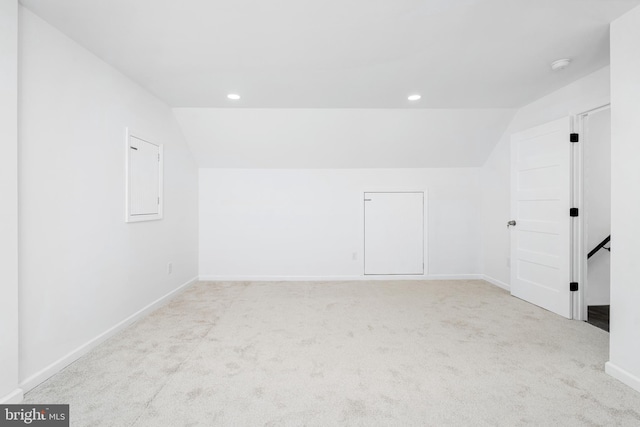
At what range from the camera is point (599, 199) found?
3500mm

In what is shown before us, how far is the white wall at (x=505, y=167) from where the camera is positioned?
2.87 m

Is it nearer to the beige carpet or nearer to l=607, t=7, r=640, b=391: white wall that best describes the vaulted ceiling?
l=607, t=7, r=640, b=391: white wall

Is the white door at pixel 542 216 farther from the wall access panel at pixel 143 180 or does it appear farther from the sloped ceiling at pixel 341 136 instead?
the wall access panel at pixel 143 180

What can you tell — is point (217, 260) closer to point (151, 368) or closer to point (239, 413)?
point (151, 368)

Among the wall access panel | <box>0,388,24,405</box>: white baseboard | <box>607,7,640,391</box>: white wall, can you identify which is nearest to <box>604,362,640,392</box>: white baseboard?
<box>607,7,640,391</box>: white wall

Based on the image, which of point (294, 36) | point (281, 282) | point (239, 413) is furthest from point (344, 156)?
point (239, 413)

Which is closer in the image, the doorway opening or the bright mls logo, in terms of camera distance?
the bright mls logo

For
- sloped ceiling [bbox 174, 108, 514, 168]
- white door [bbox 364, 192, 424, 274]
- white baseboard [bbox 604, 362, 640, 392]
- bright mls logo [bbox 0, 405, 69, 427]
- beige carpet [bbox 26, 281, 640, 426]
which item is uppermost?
sloped ceiling [bbox 174, 108, 514, 168]

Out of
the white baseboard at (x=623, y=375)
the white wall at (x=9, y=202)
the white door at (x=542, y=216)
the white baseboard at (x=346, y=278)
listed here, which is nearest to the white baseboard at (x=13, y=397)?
the white wall at (x=9, y=202)

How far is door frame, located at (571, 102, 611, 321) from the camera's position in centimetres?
295

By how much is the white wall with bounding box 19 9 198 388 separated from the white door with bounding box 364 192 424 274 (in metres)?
2.98

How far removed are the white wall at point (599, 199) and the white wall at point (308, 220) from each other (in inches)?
54.9

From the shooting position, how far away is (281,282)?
451 cm

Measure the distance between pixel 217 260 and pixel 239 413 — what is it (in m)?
3.21
